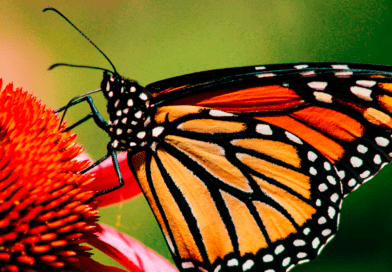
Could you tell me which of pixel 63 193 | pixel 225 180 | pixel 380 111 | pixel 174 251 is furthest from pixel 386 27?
pixel 63 193

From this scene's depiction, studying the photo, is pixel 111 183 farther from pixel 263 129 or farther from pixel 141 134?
pixel 263 129

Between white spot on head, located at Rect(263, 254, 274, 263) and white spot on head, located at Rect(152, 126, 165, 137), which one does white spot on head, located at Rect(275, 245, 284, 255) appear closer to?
white spot on head, located at Rect(263, 254, 274, 263)

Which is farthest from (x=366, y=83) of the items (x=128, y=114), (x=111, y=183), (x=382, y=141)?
(x=111, y=183)

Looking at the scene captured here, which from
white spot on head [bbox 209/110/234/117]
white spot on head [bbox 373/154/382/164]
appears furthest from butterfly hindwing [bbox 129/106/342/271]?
white spot on head [bbox 373/154/382/164]

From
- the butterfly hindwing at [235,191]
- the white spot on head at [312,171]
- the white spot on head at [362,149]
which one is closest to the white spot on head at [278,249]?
the butterfly hindwing at [235,191]

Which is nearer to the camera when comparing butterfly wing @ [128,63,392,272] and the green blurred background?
butterfly wing @ [128,63,392,272]

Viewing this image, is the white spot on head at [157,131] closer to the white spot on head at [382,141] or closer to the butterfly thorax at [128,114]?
the butterfly thorax at [128,114]
